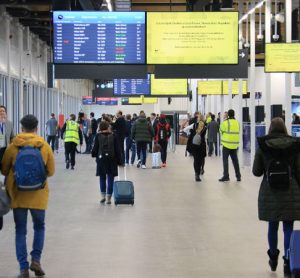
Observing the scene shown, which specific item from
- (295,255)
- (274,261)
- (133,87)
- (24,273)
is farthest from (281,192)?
(133,87)

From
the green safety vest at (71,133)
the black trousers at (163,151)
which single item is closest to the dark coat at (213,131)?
the black trousers at (163,151)

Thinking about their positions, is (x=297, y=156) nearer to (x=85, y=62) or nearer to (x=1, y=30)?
(x=85, y=62)

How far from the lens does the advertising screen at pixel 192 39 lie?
13086 mm

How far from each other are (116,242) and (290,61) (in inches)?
323

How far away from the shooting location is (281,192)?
21.0 feet

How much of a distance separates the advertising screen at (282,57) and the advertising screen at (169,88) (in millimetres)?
11273

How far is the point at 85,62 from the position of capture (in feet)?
43.2

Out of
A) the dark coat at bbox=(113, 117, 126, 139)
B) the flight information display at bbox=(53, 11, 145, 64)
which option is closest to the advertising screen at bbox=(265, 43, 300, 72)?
the flight information display at bbox=(53, 11, 145, 64)

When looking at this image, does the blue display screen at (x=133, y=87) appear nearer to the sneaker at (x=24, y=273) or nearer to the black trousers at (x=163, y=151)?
the black trousers at (x=163, y=151)

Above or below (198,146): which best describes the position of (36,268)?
below

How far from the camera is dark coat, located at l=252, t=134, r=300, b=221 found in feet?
20.8

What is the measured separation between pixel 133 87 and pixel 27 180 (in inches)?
886

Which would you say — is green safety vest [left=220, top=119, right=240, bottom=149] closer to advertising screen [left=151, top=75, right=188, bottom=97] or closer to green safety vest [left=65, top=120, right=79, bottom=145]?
green safety vest [left=65, top=120, right=79, bottom=145]

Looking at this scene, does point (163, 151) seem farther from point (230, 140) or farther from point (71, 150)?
point (230, 140)
